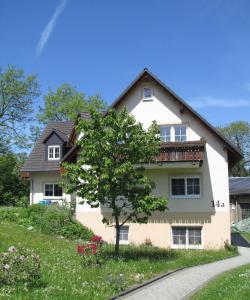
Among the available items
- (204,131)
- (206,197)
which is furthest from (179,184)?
(204,131)


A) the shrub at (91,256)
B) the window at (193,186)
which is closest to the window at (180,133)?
the window at (193,186)

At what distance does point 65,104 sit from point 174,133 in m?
36.4

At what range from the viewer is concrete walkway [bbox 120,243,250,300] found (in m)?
12.2

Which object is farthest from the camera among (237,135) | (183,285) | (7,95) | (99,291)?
(237,135)

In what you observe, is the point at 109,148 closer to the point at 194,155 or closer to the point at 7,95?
the point at 194,155

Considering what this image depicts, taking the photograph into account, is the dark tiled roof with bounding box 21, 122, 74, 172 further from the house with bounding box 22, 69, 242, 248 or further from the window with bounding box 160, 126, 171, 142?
the window with bounding box 160, 126, 171, 142

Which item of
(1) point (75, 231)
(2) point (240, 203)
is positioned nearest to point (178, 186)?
(1) point (75, 231)

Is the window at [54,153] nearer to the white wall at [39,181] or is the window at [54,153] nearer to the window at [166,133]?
the white wall at [39,181]

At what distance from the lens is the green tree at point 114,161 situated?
18422 millimetres

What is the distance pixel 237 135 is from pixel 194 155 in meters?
63.8

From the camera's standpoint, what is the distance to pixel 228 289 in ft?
41.5

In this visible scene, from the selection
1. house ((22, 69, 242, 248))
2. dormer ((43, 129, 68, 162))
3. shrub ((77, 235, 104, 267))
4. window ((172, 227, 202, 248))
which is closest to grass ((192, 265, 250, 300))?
shrub ((77, 235, 104, 267))

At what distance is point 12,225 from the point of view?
82.6 ft

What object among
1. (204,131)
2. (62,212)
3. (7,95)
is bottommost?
(62,212)
